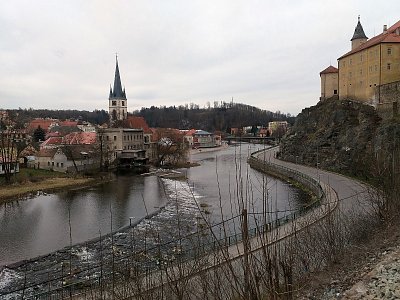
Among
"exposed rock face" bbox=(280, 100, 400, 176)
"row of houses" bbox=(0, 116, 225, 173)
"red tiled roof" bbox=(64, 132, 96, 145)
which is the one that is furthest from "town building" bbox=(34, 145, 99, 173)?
"exposed rock face" bbox=(280, 100, 400, 176)

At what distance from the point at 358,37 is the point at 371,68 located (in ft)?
35.6

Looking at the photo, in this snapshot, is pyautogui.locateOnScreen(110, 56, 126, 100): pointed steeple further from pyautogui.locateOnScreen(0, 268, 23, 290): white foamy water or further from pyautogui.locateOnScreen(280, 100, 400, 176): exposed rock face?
pyautogui.locateOnScreen(0, 268, 23, 290): white foamy water

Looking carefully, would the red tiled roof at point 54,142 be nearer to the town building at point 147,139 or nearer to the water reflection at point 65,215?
the town building at point 147,139

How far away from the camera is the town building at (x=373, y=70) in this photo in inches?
1240

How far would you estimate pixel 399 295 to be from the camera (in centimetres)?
621

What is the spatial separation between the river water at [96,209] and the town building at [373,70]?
12.6m

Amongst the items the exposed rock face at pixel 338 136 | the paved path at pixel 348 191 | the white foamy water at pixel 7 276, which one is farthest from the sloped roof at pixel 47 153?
the white foamy water at pixel 7 276

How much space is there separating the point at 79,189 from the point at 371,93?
27.2m

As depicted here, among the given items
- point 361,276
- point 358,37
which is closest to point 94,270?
point 361,276

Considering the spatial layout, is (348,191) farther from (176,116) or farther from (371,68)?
(176,116)

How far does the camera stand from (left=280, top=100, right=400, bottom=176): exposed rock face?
27750 mm

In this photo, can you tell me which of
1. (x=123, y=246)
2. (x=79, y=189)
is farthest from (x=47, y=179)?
(x=123, y=246)

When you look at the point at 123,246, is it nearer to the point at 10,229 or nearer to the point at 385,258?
the point at 10,229

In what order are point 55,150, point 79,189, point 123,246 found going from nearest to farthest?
point 123,246
point 79,189
point 55,150
